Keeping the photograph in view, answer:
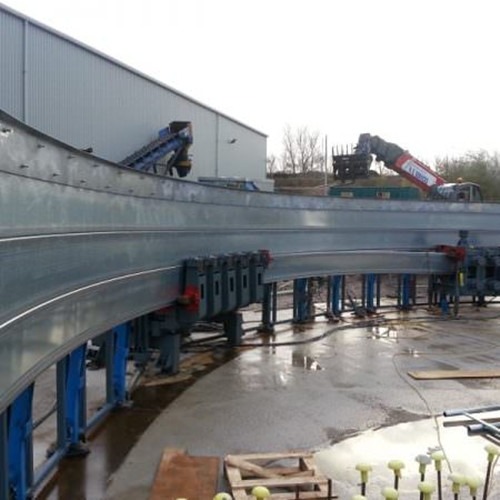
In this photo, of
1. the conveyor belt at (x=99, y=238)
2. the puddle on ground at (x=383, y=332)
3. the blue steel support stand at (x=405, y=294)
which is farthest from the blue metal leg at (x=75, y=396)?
the blue steel support stand at (x=405, y=294)

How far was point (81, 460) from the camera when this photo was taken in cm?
560

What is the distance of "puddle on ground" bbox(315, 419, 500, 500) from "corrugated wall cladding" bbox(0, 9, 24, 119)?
9564 mm

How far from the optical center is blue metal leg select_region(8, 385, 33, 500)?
4.17 meters

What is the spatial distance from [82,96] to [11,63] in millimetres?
2568

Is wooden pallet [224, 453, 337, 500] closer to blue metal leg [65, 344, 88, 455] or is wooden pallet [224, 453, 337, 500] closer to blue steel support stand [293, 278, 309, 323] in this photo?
blue metal leg [65, 344, 88, 455]

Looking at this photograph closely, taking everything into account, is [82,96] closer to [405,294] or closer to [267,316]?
[267,316]

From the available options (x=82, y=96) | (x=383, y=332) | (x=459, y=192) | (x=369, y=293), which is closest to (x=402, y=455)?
(x=383, y=332)

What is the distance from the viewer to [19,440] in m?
4.26

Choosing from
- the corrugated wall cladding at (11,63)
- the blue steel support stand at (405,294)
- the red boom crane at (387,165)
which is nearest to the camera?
the corrugated wall cladding at (11,63)

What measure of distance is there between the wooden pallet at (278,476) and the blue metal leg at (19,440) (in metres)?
1.65

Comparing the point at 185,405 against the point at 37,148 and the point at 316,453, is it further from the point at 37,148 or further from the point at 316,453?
the point at 37,148

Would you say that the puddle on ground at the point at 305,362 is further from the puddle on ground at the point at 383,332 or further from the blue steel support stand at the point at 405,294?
the blue steel support stand at the point at 405,294

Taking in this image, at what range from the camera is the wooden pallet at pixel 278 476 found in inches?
190

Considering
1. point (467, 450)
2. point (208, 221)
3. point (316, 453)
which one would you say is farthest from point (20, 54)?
point (467, 450)
